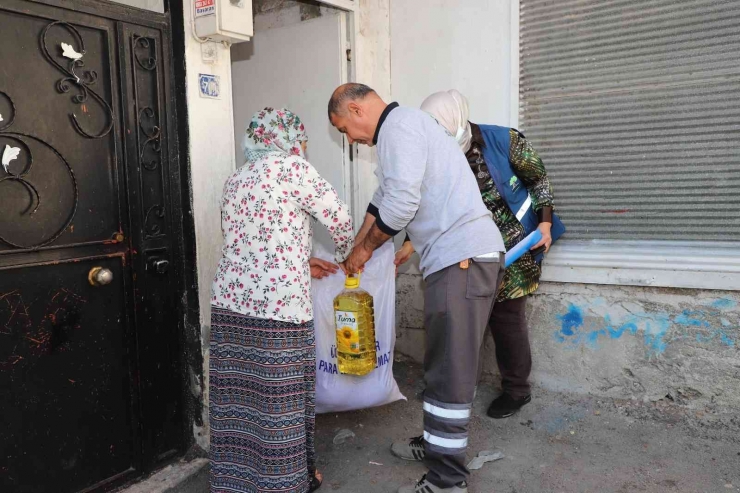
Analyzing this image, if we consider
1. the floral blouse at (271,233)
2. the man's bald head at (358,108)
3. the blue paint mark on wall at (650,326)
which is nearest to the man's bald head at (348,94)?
the man's bald head at (358,108)

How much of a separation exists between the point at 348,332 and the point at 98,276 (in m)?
1.19

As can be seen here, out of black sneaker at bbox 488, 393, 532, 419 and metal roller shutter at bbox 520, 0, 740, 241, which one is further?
black sneaker at bbox 488, 393, 532, 419

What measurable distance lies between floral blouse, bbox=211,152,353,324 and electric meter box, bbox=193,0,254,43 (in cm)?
77

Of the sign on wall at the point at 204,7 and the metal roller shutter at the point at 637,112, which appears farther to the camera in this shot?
the metal roller shutter at the point at 637,112

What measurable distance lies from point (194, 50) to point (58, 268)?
1208mm

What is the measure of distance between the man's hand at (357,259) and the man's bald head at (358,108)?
1.67ft

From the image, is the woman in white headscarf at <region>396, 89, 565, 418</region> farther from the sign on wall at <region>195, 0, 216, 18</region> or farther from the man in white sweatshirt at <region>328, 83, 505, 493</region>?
the sign on wall at <region>195, 0, 216, 18</region>

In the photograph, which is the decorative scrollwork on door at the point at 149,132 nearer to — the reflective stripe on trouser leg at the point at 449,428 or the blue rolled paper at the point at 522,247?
the reflective stripe on trouser leg at the point at 449,428

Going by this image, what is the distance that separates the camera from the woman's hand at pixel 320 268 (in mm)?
3104

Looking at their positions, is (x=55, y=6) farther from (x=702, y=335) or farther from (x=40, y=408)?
(x=702, y=335)

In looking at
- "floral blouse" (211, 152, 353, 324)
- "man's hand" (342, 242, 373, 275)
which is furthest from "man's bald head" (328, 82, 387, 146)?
"man's hand" (342, 242, 373, 275)

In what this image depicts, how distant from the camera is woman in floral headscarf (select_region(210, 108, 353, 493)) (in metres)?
2.48

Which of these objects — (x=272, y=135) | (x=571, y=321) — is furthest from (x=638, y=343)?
(x=272, y=135)

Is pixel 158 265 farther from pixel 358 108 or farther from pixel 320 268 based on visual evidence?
pixel 358 108
